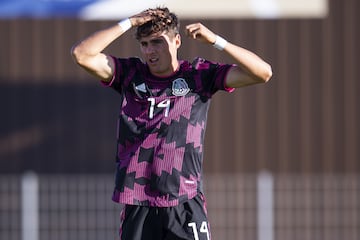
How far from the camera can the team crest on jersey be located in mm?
5719

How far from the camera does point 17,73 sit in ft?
36.0

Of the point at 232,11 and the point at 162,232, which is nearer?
the point at 162,232

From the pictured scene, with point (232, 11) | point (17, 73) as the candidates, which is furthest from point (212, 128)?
point (17, 73)

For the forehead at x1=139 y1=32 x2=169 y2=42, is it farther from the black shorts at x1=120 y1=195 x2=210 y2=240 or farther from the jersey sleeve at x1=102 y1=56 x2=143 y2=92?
the black shorts at x1=120 y1=195 x2=210 y2=240

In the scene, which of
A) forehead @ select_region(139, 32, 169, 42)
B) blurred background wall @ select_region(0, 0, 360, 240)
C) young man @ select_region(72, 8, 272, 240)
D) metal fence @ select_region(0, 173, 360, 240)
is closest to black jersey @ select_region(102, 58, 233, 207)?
young man @ select_region(72, 8, 272, 240)

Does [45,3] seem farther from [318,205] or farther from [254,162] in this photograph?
[318,205]

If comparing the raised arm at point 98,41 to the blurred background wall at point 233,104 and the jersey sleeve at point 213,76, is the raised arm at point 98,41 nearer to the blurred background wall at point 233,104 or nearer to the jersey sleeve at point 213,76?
the jersey sleeve at point 213,76

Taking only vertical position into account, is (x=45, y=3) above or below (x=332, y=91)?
above

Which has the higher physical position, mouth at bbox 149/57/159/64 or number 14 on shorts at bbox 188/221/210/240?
mouth at bbox 149/57/159/64

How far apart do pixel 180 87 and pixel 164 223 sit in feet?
2.61

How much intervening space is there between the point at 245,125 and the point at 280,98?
0.49m

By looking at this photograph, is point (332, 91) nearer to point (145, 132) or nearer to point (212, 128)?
point (212, 128)

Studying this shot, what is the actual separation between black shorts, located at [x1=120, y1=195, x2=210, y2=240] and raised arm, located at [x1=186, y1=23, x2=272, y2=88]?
768 millimetres

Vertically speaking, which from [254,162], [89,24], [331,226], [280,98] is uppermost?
[89,24]
